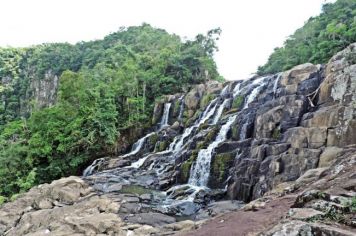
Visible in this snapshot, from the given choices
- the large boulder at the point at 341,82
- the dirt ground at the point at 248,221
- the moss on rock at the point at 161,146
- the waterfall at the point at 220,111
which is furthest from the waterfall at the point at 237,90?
the dirt ground at the point at 248,221

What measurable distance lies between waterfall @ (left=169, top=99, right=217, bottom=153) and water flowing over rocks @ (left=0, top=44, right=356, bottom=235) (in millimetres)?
203

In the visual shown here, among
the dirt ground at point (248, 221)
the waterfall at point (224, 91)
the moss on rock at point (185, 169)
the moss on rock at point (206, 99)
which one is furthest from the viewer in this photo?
the moss on rock at point (206, 99)

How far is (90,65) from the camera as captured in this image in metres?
63.4

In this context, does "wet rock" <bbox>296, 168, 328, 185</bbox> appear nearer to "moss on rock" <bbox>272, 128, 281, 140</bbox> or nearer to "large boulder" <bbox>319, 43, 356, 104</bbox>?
"large boulder" <bbox>319, 43, 356, 104</bbox>

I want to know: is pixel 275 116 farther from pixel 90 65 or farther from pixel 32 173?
pixel 90 65

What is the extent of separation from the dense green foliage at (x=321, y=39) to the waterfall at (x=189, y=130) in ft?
33.8

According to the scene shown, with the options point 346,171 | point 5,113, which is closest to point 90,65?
point 5,113

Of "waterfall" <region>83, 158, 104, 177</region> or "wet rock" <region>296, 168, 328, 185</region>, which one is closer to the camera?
"wet rock" <region>296, 168, 328, 185</region>

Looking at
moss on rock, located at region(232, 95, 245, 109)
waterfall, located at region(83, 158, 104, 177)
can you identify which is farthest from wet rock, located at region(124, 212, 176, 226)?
waterfall, located at region(83, 158, 104, 177)

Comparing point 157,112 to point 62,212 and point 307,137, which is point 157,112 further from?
point 307,137

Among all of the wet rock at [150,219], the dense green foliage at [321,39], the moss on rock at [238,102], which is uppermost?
the dense green foliage at [321,39]

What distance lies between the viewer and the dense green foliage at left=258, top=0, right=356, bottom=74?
31562 mm

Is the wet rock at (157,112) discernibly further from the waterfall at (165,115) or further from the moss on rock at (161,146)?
the moss on rock at (161,146)

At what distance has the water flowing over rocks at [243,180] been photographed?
33.6 ft
